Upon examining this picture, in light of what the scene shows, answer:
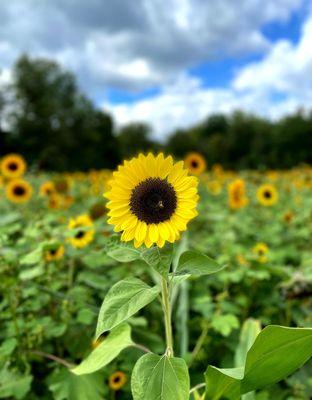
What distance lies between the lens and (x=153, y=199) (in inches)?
45.6

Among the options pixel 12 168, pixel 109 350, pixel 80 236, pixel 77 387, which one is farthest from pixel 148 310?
pixel 12 168

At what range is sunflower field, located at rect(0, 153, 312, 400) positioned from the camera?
1095 mm

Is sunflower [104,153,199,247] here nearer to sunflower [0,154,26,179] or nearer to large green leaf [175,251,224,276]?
large green leaf [175,251,224,276]

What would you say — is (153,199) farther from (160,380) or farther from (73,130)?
(73,130)

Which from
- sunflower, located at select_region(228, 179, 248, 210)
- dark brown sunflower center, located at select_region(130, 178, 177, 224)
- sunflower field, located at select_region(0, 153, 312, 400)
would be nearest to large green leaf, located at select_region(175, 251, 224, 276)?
sunflower field, located at select_region(0, 153, 312, 400)

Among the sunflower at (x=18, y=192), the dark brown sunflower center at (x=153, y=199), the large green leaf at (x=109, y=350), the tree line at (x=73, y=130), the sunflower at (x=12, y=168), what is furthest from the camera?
the tree line at (x=73, y=130)

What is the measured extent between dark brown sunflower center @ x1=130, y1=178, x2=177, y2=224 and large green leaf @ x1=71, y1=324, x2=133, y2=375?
393mm

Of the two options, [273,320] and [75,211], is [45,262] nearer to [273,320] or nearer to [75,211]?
[273,320]

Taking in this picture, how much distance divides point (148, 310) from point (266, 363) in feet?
3.40

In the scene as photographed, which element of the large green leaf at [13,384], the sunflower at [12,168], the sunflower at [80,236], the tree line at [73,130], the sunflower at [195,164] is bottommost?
the large green leaf at [13,384]

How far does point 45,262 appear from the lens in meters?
2.06

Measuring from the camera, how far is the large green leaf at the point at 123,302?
1.04 metres

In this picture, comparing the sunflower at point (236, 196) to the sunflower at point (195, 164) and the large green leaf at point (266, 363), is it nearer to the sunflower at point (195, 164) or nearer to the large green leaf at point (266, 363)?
the sunflower at point (195, 164)

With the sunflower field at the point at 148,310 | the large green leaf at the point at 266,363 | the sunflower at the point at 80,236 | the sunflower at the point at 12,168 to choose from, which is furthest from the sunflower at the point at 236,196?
the large green leaf at the point at 266,363
